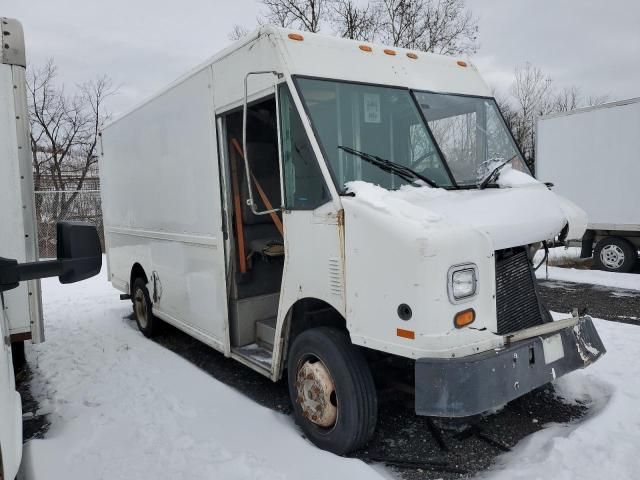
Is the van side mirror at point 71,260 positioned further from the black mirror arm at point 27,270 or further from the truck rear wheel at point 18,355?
the truck rear wheel at point 18,355

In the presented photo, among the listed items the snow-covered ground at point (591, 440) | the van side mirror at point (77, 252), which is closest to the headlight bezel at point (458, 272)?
the snow-covered ground at point (591, 440)

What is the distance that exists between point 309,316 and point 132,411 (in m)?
1.73

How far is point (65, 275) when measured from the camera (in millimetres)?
2262

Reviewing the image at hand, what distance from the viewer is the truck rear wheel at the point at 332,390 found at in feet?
10.9

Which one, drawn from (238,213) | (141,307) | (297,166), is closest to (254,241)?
(238,213)

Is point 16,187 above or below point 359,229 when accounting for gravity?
above

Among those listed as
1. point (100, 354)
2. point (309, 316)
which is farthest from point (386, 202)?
point (100, 354)

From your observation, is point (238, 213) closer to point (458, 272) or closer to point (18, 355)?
point (458, 272)

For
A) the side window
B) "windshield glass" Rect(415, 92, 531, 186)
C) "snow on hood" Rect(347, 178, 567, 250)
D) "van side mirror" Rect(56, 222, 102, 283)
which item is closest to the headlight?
"snow on hood" Rect(347, 178, 567, 250)

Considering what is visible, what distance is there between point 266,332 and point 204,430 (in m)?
1.11

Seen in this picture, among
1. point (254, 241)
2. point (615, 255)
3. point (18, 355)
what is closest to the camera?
point (254, 241)

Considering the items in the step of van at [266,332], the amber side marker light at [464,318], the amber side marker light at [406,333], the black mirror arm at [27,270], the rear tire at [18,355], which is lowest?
the rear tire at [18,355]

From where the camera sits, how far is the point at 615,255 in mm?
10492

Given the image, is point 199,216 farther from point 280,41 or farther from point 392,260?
point 392,260
